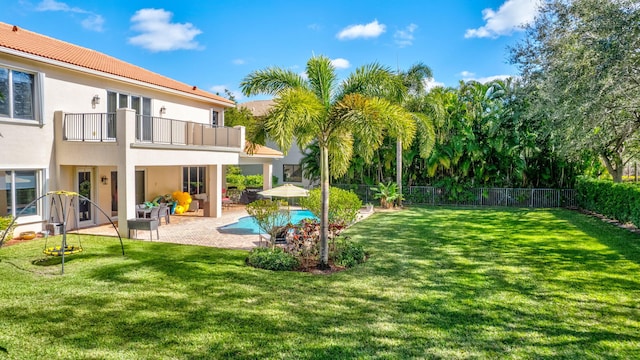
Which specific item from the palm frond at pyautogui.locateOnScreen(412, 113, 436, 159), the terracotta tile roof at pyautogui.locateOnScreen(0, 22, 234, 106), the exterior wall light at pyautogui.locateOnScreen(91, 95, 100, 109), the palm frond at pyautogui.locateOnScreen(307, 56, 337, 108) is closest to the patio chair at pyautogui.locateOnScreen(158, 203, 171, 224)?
the exterior wall light at pyautogui.locateOnScreen(91, 95, 100, 109)

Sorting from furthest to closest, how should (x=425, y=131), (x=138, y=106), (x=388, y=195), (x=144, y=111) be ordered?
(x=388, y=195)
(x=425, y=131)
(x=144, y=111)
(x=138, y=106)

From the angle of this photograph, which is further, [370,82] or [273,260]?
[370,82]

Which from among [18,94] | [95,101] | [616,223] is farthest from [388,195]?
[18,94]

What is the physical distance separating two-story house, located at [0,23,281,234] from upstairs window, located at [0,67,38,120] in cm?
3

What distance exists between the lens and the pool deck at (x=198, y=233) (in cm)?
1316

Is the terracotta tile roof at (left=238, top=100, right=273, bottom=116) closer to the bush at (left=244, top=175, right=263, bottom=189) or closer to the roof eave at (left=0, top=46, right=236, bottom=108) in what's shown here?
the bush at (left=244, top=175, right=263, bottom=189)

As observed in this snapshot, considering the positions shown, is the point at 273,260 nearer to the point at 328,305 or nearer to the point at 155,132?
the point at 328,305

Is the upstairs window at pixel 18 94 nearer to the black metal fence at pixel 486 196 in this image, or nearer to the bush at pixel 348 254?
the bush at pixel 348 254

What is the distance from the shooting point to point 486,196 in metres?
24.3

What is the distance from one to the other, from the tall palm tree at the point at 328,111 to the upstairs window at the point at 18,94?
812 cm

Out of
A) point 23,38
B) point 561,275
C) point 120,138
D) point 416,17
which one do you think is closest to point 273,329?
point 561,275

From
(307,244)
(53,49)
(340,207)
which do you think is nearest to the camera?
(307,244)

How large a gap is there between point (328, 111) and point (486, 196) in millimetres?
17955

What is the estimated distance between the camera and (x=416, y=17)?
19.6m
